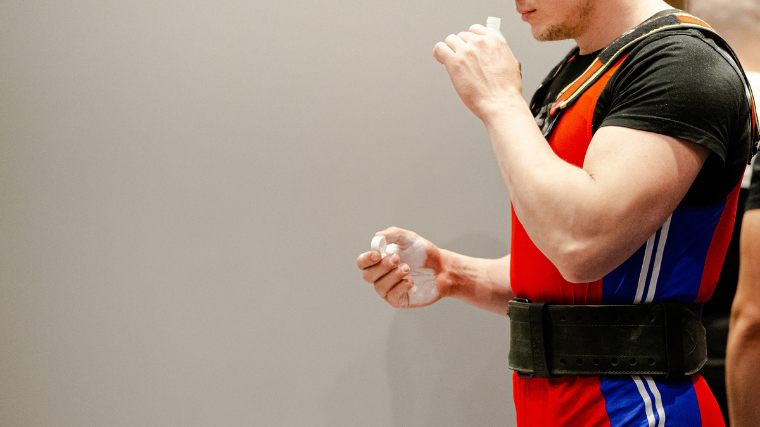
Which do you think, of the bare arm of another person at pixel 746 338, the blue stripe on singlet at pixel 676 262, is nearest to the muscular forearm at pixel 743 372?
the bare arm of another person at pixel 746 338

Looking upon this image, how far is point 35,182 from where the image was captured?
145cm

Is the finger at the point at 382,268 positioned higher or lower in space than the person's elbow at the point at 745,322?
higher

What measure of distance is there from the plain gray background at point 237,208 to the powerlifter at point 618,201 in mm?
468

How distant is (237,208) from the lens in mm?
1418

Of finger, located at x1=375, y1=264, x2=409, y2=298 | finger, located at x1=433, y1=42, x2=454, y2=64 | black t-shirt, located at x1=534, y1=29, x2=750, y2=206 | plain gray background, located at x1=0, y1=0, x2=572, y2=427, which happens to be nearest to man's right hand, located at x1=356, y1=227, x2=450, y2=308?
finger, located at x1=375, y1=264, x2=409, y2=298

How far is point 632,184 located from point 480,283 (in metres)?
0.55

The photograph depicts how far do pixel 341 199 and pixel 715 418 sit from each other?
2.86 feet

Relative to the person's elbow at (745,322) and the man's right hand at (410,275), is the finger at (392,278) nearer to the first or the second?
the man's right hand at (410,275)

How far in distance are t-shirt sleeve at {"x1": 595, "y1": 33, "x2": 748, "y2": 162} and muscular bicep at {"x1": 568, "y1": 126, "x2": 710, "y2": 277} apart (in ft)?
0.05

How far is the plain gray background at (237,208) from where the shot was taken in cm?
139

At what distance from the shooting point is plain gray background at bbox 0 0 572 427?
1.39 m

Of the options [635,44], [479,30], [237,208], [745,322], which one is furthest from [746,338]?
[237,208]

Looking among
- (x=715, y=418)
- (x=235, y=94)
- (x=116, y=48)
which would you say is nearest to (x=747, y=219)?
(x=715, y=418)

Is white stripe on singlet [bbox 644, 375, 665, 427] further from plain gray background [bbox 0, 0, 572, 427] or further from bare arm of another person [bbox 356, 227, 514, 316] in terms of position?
plain gray background [bbox 0, 0, 572, 427]
